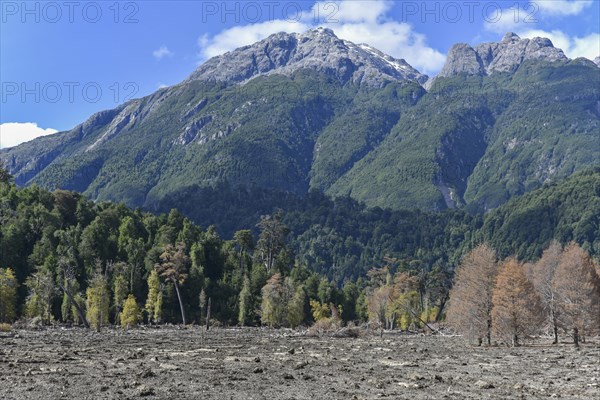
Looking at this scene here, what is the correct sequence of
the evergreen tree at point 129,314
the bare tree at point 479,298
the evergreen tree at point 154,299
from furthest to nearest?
the evergreen tree at point 154,299
the evergreen tree at point 129,314
the bare tree at point 479,298

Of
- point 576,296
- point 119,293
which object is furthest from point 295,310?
point 576,296

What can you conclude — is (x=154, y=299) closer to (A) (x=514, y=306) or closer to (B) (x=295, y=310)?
(B) (x=295, y=310)

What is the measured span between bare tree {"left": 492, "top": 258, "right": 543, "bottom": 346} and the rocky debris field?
17.9 meters

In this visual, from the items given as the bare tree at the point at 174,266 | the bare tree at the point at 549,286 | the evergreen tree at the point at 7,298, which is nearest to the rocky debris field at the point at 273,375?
the bare tree at the point at 549,286

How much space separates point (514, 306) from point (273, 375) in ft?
144

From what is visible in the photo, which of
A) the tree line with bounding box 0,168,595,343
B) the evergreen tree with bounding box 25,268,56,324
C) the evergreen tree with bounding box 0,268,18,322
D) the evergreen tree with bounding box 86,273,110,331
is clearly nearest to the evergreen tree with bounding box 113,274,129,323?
the tree line with bounding box 0,168,595,343

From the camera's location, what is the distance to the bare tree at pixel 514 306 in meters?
72.1

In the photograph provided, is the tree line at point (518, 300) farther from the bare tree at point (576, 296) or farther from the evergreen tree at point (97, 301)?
the evergreen tree at point (97, 301)

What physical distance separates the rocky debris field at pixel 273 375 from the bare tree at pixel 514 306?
1787cm

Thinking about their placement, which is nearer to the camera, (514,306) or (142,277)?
(514,306)

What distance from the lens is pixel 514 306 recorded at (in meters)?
72.0

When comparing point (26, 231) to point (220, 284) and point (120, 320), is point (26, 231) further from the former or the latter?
point (220, 284)

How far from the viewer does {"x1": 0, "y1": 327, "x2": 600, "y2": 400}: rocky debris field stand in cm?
2941

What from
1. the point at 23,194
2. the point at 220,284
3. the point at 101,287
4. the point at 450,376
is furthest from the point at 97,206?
the point at 450,376
